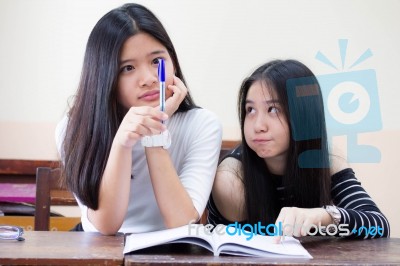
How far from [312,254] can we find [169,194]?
37 cm

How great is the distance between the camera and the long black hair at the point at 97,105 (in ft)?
4.06

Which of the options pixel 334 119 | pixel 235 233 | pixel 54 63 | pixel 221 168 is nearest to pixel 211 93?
pixel 334 119

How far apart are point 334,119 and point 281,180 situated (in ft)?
4.52

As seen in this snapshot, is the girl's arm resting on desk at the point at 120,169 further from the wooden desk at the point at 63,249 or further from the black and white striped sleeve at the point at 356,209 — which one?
the black and white striped sleeve at the point at 356,209

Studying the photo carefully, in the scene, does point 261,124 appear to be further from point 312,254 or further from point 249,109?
point 312,254

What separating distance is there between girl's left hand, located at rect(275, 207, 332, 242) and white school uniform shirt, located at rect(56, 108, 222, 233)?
0.24 m

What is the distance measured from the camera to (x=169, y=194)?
1.21 m

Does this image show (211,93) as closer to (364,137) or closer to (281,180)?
(364,137)

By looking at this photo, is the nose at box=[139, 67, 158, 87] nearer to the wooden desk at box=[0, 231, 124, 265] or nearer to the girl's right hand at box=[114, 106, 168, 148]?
the girl's right hand at box=[114, 106, 168, 148]

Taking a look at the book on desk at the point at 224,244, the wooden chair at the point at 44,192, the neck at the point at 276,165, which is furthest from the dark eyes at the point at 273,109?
the wooden chair at the point at 44,192

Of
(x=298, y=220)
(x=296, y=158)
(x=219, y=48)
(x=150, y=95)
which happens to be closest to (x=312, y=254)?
(x=298, y=220)

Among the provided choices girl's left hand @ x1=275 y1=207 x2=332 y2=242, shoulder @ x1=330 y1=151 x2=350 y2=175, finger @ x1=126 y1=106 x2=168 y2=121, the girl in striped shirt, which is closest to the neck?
the girl in striped shirt

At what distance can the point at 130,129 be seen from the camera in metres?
1.15

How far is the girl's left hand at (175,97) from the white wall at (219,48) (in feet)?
4.74
